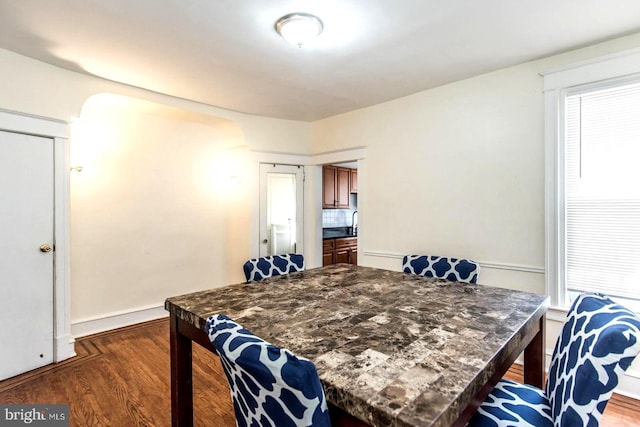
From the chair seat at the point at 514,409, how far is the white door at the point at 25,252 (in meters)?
3.13

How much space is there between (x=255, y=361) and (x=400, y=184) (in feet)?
9.67

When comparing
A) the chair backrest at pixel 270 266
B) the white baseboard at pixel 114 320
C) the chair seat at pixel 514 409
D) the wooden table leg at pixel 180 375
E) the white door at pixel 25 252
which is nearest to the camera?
the chair seat at pixel 514 409

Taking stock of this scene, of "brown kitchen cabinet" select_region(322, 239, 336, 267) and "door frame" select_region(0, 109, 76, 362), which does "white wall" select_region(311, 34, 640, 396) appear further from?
"door frame" select_region(0, 109, 76, 362)

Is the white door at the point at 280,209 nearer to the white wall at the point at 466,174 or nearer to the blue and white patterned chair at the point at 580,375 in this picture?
the white wall at the point at 466,174

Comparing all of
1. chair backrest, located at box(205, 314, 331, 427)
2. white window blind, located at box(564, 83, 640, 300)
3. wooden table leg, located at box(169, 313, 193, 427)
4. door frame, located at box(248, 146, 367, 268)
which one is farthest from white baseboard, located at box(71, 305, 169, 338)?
white window blind, located at box(564, 83, 640, 300)

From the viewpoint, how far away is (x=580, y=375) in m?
0.95

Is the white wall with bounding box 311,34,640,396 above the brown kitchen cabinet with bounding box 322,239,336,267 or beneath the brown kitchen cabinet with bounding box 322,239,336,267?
above

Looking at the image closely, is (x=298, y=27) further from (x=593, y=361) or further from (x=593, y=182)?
(x=593, y=182)

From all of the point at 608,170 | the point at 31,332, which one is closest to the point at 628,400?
the point at 608,170

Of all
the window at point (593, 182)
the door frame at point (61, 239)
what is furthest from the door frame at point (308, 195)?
the window at point (593, 182)

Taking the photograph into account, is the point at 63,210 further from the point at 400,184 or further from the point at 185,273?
the point at 400,184

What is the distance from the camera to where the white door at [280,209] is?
4.14m

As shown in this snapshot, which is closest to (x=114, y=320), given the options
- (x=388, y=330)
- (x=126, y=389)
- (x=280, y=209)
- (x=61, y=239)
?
(x=61, y=239)

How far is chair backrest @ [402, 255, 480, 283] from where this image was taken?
227cm
